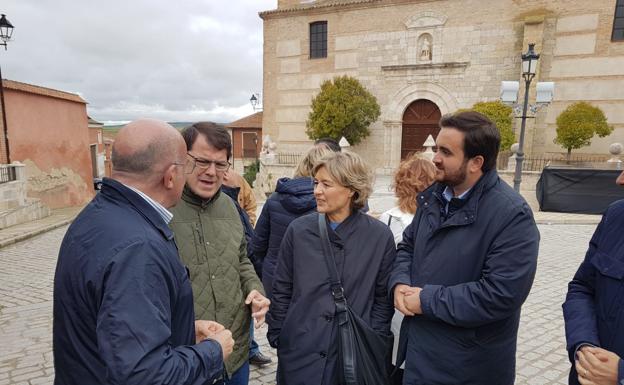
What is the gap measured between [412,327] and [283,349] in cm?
75

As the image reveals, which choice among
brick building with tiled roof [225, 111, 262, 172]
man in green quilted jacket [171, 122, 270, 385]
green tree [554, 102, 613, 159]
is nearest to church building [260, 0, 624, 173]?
green tree [554, 102, 613, 159]

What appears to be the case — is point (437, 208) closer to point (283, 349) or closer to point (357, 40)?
point (283, 349)

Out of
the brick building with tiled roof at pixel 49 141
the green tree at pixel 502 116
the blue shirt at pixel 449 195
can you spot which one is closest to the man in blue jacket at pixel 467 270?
the blue shirt at pixel 449 195

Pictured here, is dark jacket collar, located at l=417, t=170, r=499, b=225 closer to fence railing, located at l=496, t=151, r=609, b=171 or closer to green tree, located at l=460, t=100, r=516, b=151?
green tree, located at l=460, t=100, r=516, b=151

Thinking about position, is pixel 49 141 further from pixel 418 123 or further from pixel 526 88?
pixel 418 123

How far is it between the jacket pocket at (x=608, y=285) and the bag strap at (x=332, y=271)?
48.9 inches

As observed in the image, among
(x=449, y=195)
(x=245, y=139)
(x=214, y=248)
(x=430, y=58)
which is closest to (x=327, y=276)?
(x=214, y=248)

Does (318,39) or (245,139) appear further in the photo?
(245,139)

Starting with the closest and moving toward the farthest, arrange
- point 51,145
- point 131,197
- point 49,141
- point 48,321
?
point 131,197 → point 48,321 → point 49,141 → point 51,145

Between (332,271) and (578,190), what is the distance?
42.6ft

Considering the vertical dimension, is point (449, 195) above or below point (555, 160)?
above

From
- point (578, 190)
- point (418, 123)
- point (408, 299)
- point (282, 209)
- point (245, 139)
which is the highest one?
point (418, 123)

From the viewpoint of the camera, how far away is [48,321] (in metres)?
4.83

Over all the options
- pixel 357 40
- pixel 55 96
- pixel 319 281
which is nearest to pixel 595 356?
pixel 319 281
